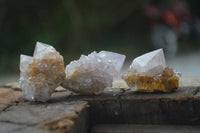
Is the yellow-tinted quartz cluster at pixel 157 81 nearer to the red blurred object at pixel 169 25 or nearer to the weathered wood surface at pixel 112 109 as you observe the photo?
the weathered wood surface at pixel 112 109

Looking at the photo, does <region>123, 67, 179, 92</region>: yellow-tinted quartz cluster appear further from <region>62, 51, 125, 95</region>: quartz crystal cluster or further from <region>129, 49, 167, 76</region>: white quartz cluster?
<region>62, 51, 125, 95</region>: quartz crystal cluster

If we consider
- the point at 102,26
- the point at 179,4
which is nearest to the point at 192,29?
the point at 179,4

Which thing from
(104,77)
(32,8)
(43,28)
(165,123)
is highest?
(32,8)

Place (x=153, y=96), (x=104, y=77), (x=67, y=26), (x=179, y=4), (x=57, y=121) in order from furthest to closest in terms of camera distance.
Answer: (x=179, y=4) → (x=67, y=26) → (x=104, y=77) → (x=153, y=96) → (x=57, y=121)

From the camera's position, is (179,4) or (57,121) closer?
(57,121)

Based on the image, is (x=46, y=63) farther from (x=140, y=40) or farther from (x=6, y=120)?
(x=140, y=40)

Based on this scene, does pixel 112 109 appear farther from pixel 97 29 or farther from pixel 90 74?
pixel 97 29
